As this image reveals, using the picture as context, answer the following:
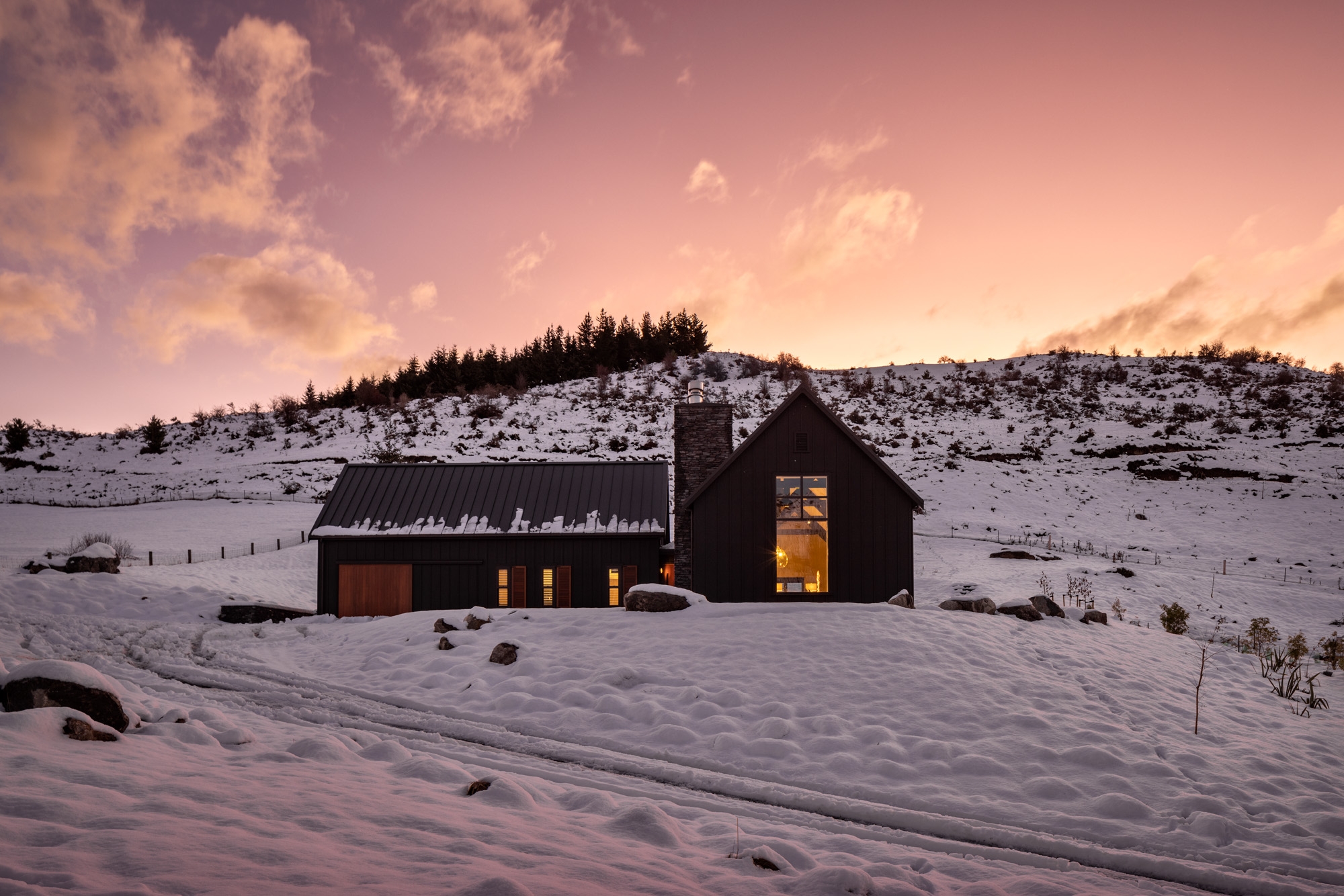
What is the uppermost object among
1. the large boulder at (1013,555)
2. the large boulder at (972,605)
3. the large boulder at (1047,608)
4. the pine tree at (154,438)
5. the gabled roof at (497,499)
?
the pine tree at (154,438)

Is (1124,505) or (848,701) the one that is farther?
(1124,505)

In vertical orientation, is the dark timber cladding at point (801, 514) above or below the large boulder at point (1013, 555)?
→ above

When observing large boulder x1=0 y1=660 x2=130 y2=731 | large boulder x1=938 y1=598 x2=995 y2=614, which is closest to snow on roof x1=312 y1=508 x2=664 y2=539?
large boulder x1=938 y1=598 x2=995 y2=614

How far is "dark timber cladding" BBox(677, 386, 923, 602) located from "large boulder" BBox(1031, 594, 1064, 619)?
121 inches

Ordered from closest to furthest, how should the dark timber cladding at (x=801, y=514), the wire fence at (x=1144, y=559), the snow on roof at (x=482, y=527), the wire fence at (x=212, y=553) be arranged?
the dark timber cladding at (x=801, y=514), the snow on roof at (x=482, y=527), the wire fence at (x=1144, y=559), the wire fence at (x=212, y=553)

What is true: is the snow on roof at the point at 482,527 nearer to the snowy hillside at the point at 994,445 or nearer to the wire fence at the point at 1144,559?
the wire fence at the point at 1144,559

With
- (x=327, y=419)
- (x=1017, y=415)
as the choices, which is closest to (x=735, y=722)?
(x=1017, y=415)

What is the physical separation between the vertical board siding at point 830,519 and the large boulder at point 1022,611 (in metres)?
2.40

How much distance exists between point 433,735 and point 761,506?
10450 millimetres

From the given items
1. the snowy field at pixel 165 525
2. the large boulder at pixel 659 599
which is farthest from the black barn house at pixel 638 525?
the snowy field at pixel 165 525

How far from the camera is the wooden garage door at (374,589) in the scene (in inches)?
765

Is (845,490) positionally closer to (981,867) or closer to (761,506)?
(761,506)

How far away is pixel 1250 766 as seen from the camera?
7.88m

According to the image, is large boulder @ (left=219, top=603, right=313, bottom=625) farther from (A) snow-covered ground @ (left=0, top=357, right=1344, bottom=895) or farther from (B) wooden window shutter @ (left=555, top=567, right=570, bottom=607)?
(B) wooden window shutter @ (left=555, top=567, right=570, bottom=607)
